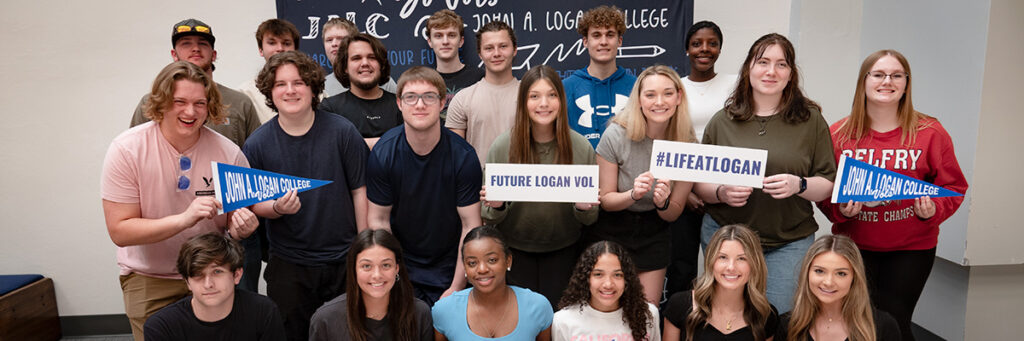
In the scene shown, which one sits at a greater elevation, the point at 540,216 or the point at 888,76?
the point at 888,76

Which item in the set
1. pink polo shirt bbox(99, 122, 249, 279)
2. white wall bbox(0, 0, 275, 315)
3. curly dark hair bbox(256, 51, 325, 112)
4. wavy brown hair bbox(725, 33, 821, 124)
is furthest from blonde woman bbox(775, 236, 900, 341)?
white wall bbox(0, 0, 275, 315)

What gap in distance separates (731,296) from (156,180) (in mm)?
2506

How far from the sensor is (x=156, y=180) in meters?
2.58

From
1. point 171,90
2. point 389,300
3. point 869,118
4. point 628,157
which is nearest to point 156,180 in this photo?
point 171,90

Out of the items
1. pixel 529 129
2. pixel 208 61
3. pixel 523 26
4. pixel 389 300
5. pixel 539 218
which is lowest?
pixel 389 300

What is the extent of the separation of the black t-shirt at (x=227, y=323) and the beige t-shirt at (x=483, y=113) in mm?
1372

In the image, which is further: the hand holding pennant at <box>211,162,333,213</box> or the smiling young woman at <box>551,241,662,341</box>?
the smiling young woman at <box>551,241,662,341</box>

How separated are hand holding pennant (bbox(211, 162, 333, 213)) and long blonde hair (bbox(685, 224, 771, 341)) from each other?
5.78 ft

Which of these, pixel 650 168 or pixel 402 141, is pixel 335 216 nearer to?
pixel 402 141

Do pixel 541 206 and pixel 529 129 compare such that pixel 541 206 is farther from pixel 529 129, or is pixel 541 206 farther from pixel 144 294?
pixel 144 294

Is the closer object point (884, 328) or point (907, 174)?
point (884, 328)

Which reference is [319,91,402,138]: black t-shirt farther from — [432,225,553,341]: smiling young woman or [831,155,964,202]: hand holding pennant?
A: [831,155,964,202]: hand holding pennant

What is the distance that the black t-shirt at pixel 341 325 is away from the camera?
2.63 m

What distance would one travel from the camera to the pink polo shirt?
2.53 metres
